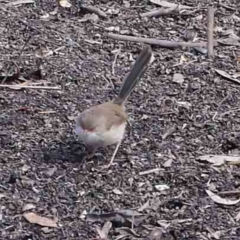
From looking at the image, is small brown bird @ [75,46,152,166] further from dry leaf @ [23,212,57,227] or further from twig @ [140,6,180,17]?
twig @ [140,6,180,17]

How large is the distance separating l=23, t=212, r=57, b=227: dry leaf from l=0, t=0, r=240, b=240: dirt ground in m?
0.02

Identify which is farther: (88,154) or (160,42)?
(160,42)

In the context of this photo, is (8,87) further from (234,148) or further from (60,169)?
(234,148)

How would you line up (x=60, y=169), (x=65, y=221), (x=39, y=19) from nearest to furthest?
1. (x=65, y=221)
2. (x=60, y=169)
3. (x=39, y=19)

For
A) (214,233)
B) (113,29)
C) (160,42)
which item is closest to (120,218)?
(214,233)

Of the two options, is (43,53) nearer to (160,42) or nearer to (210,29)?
(160,42)

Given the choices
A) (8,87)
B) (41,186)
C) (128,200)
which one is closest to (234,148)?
(128,200)

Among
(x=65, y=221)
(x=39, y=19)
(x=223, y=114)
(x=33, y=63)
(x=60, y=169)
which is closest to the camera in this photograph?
(x=65, y=221)

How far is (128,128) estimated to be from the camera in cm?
534

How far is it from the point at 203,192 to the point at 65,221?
83 centimetres

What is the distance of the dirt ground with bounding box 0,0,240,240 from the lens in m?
4.51

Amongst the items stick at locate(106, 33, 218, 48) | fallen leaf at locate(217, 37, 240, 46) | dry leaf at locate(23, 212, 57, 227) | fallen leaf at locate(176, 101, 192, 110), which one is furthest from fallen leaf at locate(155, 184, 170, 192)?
fallen leaf at locate(217, 37, 240, 46)

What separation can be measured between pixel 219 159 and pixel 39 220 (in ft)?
4.03

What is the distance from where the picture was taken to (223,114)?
18.2 ft
